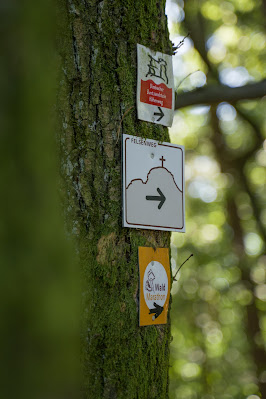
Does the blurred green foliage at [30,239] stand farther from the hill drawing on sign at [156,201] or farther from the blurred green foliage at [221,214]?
the blurred green foliage at [221,214]

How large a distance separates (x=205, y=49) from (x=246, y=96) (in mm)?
4881

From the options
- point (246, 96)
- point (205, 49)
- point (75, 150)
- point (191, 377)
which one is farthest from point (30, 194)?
point (191, 377)

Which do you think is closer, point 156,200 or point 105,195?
point 105,195

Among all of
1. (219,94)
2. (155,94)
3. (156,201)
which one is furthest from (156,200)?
(219,94)

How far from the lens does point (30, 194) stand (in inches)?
10.9

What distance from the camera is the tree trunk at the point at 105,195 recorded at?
1.29 metres

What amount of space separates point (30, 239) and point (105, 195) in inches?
42.9

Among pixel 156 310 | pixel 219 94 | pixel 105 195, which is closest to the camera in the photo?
pixel 105 195

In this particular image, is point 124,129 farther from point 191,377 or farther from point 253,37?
point 191,377

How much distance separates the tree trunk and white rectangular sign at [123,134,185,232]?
1.2 inches

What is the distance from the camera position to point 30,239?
27cm

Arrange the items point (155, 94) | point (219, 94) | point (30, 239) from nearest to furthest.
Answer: point (30, 239) → point (155, 94) → point (219, 94)

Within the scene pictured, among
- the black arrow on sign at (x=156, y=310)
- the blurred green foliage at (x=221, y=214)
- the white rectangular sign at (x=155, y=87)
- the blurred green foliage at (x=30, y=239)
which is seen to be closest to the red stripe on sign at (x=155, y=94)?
the white rectangular sign at (x=155, y=87)

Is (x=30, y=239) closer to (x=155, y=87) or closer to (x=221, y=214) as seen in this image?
(x=155, y=87)
